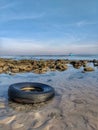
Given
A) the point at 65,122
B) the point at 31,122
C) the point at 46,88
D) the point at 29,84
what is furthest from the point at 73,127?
the point at 29,84

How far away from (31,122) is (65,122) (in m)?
0.89

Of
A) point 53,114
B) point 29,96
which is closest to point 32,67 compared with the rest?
point 29,96

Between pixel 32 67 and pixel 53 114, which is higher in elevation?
pixel 32 67

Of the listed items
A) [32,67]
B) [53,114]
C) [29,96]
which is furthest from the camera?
[32,67]

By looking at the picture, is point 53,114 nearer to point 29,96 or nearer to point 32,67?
point 29,96

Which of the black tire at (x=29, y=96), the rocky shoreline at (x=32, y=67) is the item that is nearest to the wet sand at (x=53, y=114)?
the black tire at (x=29, y=96)

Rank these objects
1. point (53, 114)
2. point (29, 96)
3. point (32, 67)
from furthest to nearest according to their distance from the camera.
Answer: point (32, 67) → point (29, 96) → point (53, 114)

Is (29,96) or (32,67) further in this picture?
(32,67)

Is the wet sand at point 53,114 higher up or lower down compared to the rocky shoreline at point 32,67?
lower down

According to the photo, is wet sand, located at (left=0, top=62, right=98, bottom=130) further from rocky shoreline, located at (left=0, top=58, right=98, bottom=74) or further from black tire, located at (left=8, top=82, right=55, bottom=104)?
rocky shoreline, located at (left=0, top=58, right=98, bottom=74)

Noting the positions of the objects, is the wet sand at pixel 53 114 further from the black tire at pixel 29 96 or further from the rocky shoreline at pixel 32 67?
the rocky shoreline at pixel 32 67

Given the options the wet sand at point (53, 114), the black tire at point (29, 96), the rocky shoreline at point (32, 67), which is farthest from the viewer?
the rocky shoreline at point (32, 67)

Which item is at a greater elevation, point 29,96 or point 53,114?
point 29,96

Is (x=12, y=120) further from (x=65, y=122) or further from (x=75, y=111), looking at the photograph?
(x=75, y=111)
